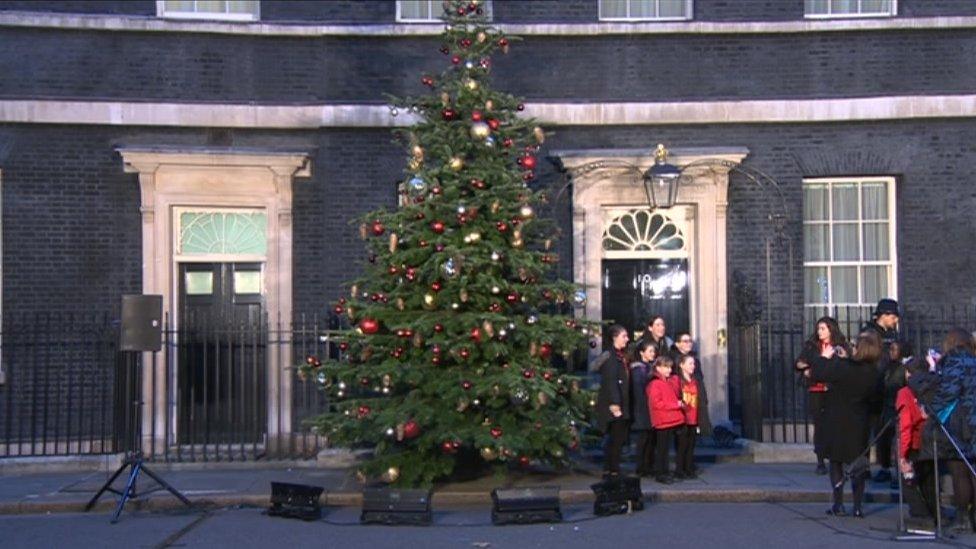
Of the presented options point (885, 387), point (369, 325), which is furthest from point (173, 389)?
point (885, 387)

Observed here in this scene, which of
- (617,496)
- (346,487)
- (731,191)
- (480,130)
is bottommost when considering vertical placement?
(346,487)

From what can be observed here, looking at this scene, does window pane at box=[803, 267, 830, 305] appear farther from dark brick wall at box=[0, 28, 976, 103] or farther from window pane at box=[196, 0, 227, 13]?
window pane at box=[196, 0, 227, 13]

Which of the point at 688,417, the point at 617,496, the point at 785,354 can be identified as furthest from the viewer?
the point at 785,354

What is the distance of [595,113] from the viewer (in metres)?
16.6

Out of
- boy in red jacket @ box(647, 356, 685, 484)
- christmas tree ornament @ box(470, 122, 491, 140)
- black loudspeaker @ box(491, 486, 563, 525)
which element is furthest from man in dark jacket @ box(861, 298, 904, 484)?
christmas tree ornament @ box(470, 122, 491, 140)

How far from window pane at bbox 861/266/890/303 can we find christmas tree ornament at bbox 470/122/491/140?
19.2 feet

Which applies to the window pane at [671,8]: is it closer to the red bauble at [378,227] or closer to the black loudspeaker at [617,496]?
the red bauble at [378,227]

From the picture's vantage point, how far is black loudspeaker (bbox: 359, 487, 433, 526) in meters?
12.0

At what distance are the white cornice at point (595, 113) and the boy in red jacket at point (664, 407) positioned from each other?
3803mm

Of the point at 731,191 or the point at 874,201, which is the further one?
the point at 874,201

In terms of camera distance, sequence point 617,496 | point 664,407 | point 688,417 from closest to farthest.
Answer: point 617,496
point 664,407
point 688,417

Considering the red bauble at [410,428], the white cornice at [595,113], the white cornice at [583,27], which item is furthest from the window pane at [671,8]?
the red bauble at [410,428]

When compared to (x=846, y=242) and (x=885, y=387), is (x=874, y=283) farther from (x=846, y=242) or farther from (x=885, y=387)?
(x=885, y=387)

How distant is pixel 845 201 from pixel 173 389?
8.49m
